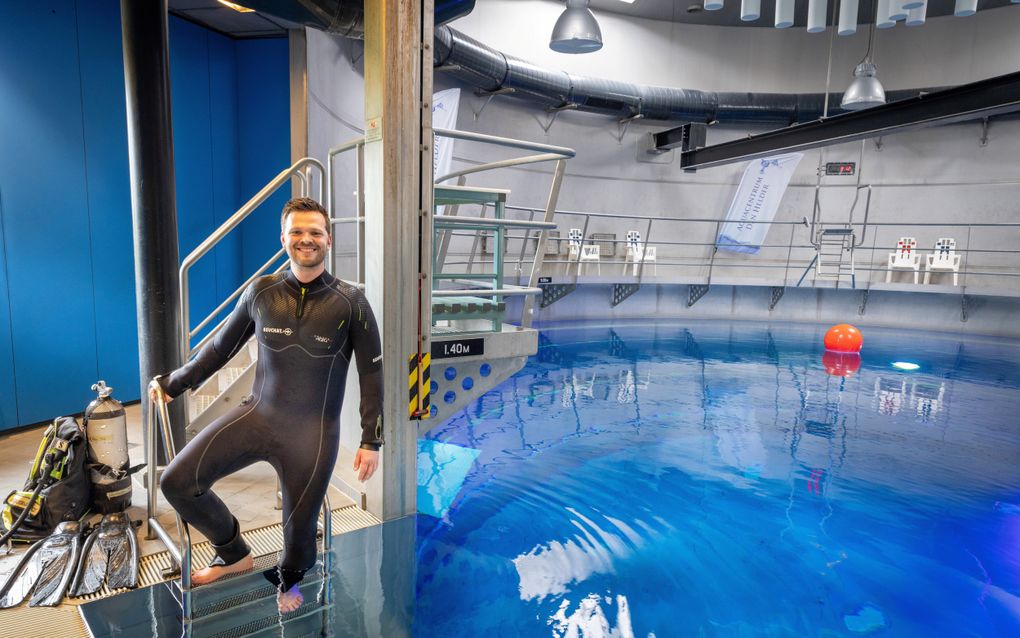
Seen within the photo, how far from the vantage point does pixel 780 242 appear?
15453mm

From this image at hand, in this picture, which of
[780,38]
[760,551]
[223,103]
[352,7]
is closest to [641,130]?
[780,38]

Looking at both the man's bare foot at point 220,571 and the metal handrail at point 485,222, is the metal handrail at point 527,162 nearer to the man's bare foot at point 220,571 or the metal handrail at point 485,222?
the metal handrail at point 485,222

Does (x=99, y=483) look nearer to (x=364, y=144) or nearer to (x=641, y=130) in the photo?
(x=364, y=144)

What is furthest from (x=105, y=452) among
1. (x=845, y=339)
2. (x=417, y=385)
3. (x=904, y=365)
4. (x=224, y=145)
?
(x=845, y=339)

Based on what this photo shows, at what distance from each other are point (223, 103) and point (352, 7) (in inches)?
122

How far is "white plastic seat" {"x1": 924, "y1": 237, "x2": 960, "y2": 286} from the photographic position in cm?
1352

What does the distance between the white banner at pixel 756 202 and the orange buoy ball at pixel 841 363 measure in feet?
16.6

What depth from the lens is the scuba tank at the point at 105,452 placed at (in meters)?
3.22

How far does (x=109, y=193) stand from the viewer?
17.4ft

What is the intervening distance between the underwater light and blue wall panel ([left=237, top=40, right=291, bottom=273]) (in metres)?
9.66

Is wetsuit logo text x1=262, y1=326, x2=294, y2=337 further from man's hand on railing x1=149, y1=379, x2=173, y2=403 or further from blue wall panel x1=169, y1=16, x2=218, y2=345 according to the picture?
blue wall panel x1=169, y1=16, x2=218, y2=345

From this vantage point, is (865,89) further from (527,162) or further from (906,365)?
(527,162)

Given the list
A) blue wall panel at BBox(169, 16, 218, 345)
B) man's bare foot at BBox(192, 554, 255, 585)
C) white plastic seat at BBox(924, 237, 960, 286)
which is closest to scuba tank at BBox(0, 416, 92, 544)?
man's bare foot at BBox(192, 554, 255, 585)

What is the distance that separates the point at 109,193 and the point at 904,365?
11.3m
